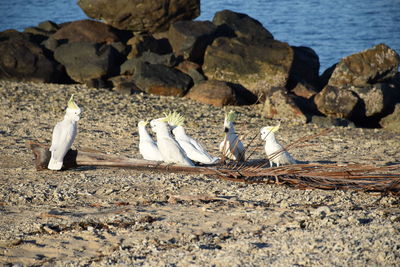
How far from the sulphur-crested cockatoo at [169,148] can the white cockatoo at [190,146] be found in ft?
0.45

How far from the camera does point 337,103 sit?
39.8ft

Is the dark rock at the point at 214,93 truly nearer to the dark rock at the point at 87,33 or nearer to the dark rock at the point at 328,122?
the dark rock at the point at 328,122

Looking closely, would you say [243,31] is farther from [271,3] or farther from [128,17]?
[271,3]

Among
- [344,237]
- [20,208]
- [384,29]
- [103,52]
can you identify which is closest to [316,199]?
[344,237]

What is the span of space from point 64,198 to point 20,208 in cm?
41

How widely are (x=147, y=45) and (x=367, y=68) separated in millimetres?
5298

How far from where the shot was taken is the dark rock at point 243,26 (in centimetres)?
1481

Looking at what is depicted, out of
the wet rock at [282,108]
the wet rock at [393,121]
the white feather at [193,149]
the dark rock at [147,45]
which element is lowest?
the wet rock at [393,121]

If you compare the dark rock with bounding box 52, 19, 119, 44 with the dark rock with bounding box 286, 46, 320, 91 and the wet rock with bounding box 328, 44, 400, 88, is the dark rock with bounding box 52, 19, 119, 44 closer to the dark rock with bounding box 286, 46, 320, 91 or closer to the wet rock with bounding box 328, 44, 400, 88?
Result: the dark rock with bounding box 286, 46, 320, 91

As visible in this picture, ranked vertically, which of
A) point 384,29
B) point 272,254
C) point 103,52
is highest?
point 272,254

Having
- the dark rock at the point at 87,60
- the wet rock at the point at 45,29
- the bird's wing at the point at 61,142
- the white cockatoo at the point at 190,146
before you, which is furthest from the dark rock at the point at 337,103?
the wet rock at the point at 45,29

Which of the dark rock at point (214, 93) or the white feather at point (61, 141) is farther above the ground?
the white feather at point (61, 141)

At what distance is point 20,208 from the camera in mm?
4953

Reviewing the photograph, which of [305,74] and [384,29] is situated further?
A: [384,29]
